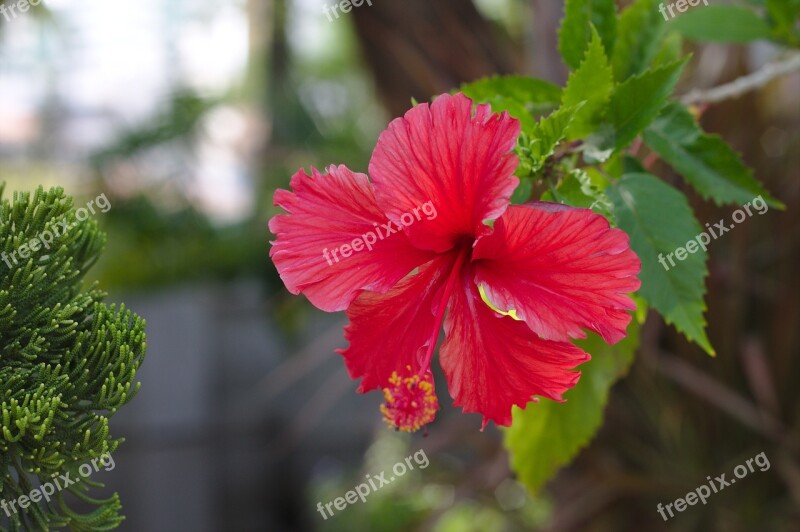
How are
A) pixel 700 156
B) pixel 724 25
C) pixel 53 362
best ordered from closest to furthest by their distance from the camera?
pixel 53 362
pixel 700 156
pixel 724 25

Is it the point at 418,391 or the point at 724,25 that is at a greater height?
the point at 724,25

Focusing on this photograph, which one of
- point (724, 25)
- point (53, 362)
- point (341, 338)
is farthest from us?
point (341, 338)

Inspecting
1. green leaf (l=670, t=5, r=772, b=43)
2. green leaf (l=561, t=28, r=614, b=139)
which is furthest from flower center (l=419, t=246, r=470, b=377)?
green leaf (l=670, t=5, r=772, b=43)

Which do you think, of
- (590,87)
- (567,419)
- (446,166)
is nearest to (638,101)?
(590,87)

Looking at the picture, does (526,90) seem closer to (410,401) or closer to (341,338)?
(410,401)

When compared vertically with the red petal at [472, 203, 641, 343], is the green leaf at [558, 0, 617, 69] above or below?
above

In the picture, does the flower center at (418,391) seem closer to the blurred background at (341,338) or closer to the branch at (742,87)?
the branch at (742,87)

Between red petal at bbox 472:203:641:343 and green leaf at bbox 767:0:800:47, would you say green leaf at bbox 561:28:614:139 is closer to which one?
red petal at bbox 472:203:641:343

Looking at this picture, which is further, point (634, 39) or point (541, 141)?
point (634, 39)
